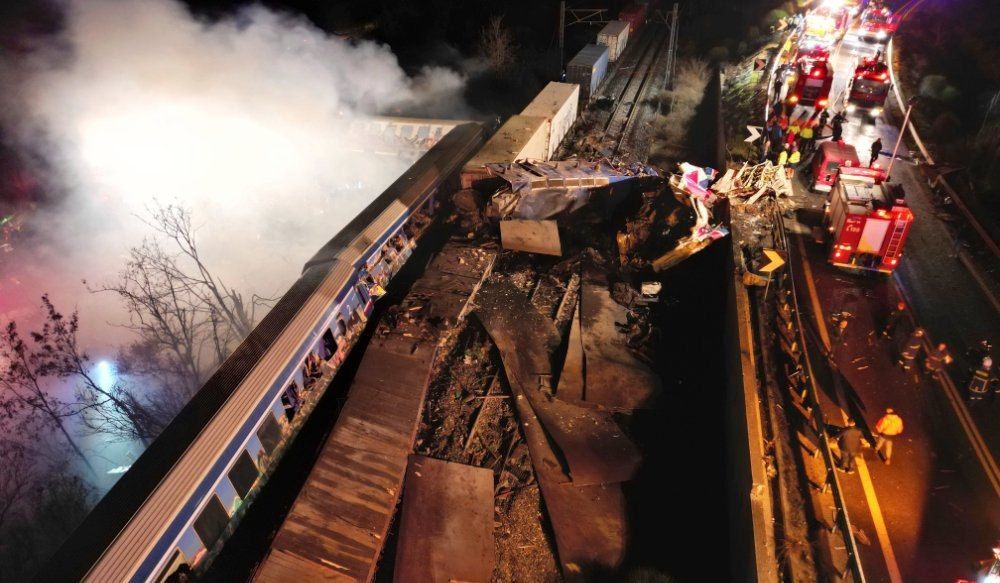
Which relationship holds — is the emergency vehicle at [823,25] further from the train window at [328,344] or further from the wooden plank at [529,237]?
the train window at [328,344]

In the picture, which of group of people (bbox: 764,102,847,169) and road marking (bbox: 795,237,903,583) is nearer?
road marking (bbox: 795,237,903,583)

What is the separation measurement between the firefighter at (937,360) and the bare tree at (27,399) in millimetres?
24982

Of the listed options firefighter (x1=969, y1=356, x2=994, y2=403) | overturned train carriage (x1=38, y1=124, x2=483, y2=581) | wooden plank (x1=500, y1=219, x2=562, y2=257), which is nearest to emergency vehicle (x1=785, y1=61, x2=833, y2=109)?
wooden plank (x1=500, y1=219, x2=562, y2=257)

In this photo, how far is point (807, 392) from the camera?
835 cm

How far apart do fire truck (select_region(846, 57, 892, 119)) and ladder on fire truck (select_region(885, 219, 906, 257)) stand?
11397 millimetres

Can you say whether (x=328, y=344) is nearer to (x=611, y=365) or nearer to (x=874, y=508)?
(x=611, y=365)

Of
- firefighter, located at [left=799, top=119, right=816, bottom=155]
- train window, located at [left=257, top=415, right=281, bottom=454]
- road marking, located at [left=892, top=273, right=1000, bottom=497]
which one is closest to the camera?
road marking, located at [left=892, top=273, right=1000, bottom=497]

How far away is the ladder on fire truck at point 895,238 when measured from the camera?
34.4ft

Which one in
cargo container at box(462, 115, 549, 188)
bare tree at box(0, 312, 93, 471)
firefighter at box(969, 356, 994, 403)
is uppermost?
cargo container at box(462, 115, 549, 188)

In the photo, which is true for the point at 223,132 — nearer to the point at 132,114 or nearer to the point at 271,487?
the point at 132,114

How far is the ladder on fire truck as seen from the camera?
34.4ft

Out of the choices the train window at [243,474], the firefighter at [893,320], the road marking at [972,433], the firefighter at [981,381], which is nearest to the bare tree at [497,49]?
the firefighter at [893,320]

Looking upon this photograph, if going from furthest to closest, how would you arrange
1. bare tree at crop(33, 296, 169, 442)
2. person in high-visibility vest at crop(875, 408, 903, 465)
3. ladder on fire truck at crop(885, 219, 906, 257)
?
bare tree at crop(33, 296, 169, 442)
ladder on fire truck at crop(885, 219, 906, 257)
person in high-visibility vest at crop(875, 408, 903, 465)

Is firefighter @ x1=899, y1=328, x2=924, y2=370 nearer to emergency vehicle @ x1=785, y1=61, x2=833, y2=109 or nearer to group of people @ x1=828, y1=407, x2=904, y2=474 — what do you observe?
group of people @ x1=828, y1=407, x2=904, y2=474
